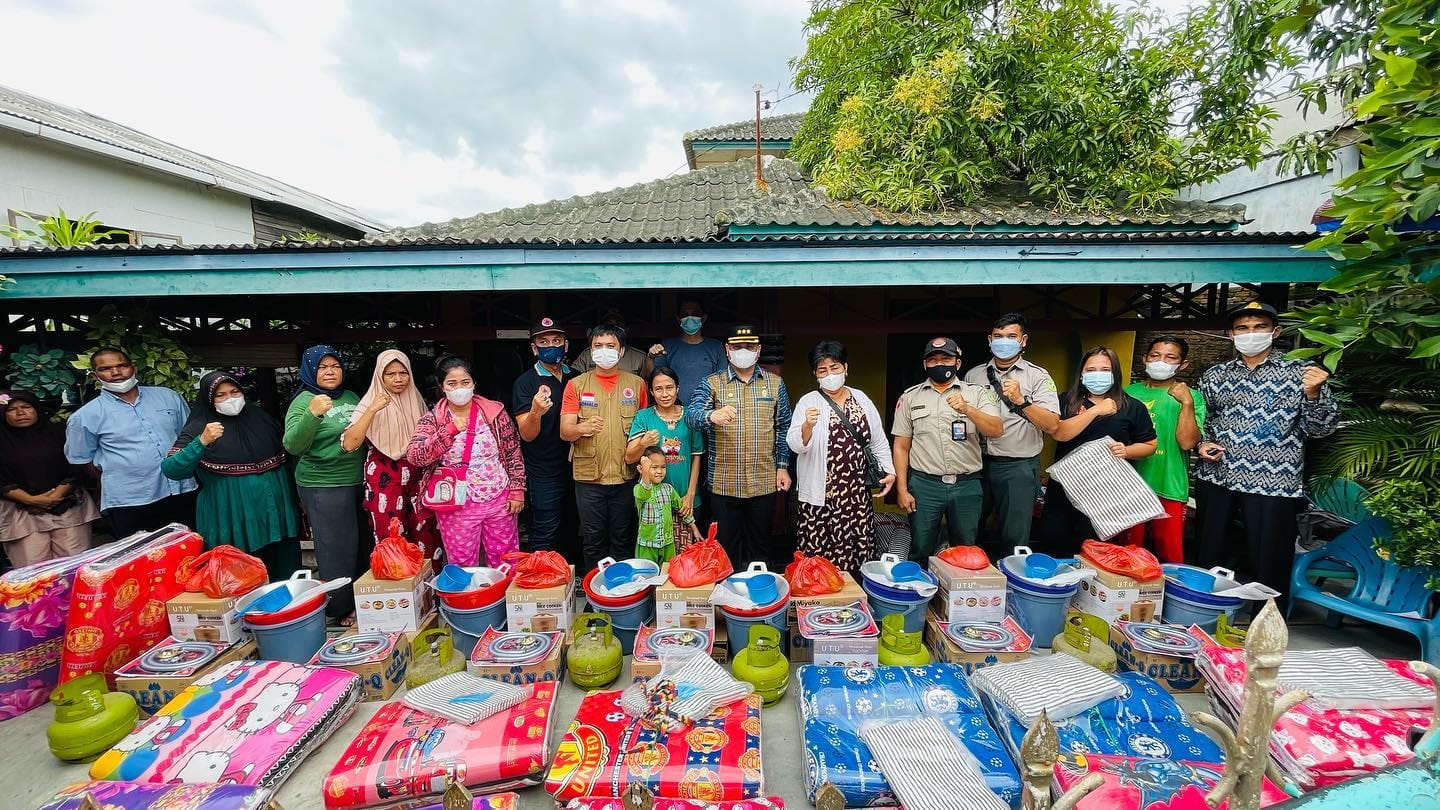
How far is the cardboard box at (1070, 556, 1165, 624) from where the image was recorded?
335 cm

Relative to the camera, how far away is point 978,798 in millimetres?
2172

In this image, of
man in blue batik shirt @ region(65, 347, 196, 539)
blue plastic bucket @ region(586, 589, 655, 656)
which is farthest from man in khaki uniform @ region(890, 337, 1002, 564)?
man in blue batik shirt @ region(65, 347, 196, 539)

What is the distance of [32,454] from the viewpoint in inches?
151

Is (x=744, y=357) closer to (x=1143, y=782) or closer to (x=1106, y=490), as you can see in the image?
(x=1106, y=490)

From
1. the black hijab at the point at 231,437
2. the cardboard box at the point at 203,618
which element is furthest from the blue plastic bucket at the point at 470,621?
the black hijab at the point at 231,437

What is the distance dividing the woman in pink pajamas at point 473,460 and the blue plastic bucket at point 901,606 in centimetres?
238

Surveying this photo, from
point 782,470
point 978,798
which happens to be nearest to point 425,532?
point 782,470

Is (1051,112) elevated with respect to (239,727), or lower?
elevated

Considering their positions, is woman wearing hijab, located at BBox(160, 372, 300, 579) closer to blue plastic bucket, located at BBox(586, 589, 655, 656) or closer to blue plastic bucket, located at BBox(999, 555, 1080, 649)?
blue plastic bucket, located at BBox(586, 589, 655, 656)

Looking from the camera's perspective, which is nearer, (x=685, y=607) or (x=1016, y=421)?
(x=685, y=607)

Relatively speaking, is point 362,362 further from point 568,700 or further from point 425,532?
point 568,700

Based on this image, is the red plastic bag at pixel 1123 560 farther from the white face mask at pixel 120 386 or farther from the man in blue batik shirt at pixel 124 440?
the white face mask at pixel 120 386

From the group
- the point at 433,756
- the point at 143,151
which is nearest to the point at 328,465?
the point at 433,756

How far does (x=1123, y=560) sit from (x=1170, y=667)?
59 cm
